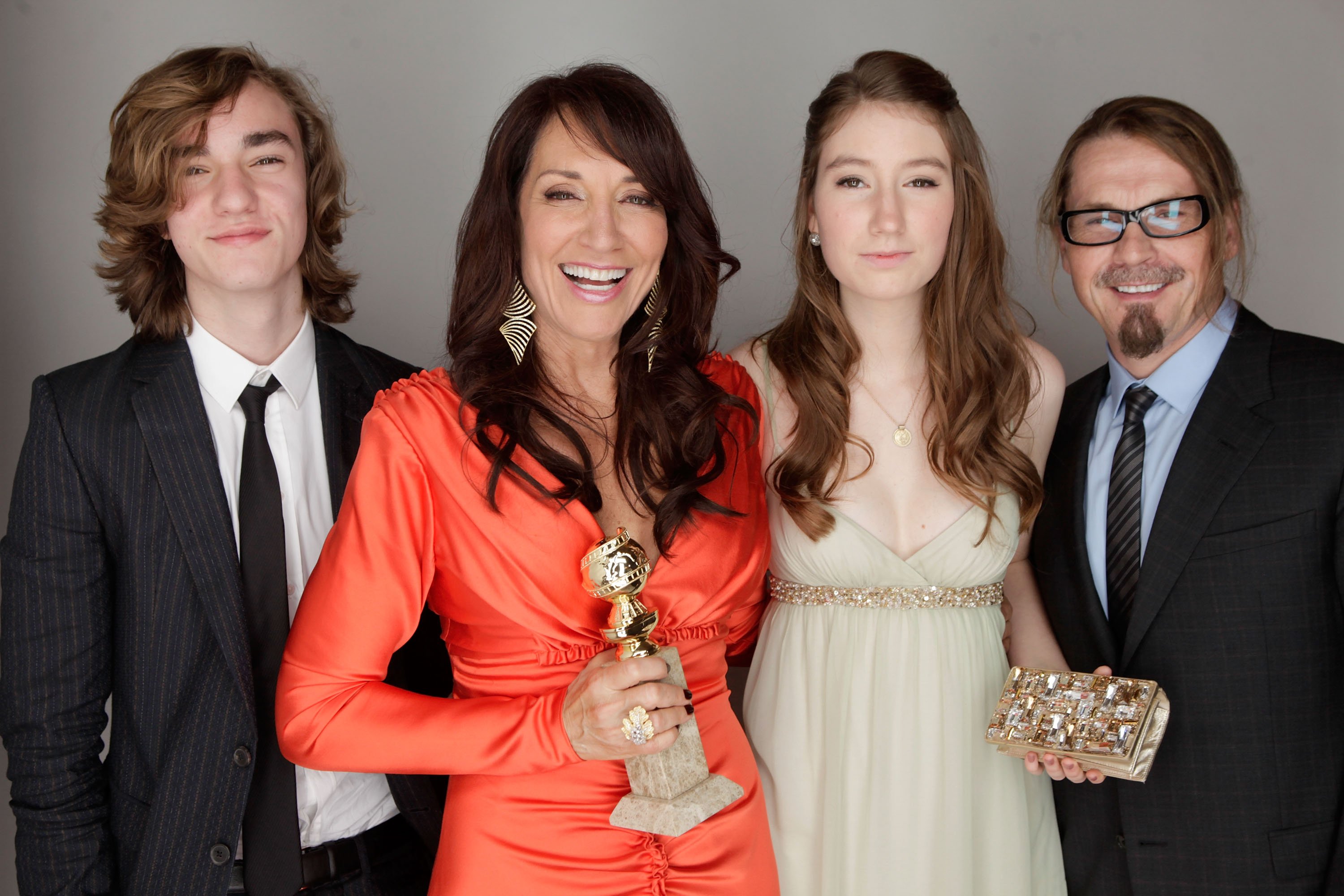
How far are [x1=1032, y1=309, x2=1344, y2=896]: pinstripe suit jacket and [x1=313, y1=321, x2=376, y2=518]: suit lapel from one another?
2041 mm

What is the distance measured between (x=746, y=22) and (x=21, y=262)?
9.22 ft

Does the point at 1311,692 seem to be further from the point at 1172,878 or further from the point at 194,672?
the point at 194,672

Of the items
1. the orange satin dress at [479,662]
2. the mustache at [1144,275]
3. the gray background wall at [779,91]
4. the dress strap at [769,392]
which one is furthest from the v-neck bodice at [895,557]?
the gray background wall at [779,91]

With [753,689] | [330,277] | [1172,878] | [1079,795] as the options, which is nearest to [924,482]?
[753,689]

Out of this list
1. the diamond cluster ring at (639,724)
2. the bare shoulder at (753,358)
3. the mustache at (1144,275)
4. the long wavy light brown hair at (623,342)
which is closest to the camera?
the diamond cluster ring at (639,724)

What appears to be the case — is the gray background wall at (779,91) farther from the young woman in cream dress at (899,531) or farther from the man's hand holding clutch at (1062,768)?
the man's hand holding clutch at (1062,768)

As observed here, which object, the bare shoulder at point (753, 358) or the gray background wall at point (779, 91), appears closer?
the bare shoulder at point (753, 358)

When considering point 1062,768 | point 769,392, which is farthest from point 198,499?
point 1062,768

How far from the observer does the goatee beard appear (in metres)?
2.96

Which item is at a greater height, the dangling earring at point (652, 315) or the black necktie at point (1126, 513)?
the dangling earring at point (652, 315)

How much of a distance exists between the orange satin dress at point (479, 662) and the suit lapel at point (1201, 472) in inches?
45.8

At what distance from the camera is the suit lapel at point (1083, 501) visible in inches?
113

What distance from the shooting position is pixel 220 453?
276cm

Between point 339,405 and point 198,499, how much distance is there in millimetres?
467
